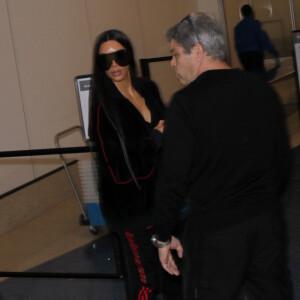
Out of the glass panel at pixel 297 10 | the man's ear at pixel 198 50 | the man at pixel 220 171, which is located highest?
the glass panel at pixel 297 10

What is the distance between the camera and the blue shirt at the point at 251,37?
372 inches

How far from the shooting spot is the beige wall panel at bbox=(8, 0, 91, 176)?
264 inches

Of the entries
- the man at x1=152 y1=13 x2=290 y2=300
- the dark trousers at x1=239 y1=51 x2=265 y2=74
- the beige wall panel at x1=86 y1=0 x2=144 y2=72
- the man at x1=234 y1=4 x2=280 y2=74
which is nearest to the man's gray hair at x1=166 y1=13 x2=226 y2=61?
the man at x1=152 y1=13 x2=290 y2=300

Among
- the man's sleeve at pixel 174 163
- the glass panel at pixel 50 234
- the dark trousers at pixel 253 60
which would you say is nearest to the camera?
the man's sleeve at pixel 174 163

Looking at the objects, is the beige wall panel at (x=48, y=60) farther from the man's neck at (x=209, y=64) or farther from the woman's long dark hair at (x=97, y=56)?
the man's neck at (x=209, y=64)

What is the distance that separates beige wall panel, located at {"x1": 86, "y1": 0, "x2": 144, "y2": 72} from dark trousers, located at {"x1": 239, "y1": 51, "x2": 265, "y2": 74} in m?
1.65

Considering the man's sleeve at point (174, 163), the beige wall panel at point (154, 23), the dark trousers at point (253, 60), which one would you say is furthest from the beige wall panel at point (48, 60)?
the man's sleeve at point (174, 163)

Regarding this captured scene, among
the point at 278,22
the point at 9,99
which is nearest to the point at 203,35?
the point at 9,99

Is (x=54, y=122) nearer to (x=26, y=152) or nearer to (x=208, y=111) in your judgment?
(x=26, y=152)

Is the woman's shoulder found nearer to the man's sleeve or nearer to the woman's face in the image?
the woman's face

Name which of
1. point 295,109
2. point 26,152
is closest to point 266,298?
point 26,152

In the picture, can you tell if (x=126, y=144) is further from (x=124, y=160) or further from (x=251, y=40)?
(x=251, y=40)

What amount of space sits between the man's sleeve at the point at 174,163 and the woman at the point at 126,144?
1.53 ft

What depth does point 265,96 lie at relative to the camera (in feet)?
7.01
